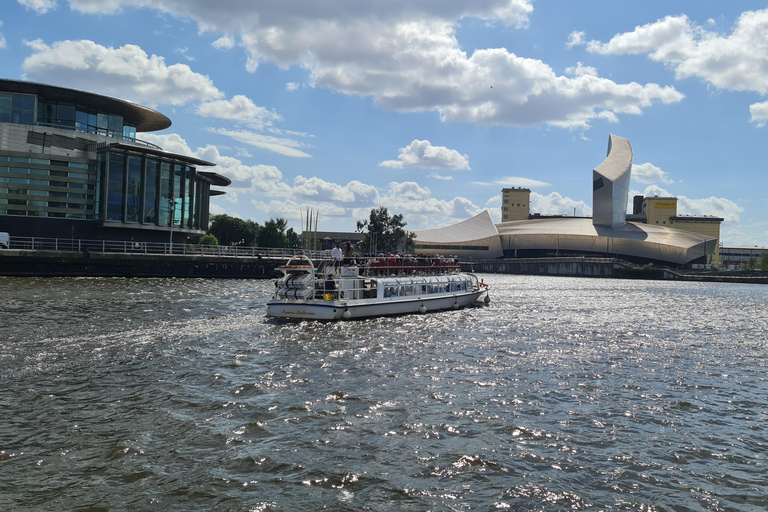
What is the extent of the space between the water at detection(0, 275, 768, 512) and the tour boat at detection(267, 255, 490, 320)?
2805mm

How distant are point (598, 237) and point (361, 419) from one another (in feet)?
530

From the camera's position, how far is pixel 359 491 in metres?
11.7

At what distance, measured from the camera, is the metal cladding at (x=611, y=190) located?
182m

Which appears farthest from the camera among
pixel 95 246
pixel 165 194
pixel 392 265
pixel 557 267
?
pixel 557 267

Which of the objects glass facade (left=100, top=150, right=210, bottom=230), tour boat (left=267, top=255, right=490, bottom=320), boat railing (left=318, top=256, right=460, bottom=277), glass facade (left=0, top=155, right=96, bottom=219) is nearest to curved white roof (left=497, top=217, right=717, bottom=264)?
glass facade (left=100, top=150, right=210, bottom=230)

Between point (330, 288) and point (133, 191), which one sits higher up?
point (133, 191)

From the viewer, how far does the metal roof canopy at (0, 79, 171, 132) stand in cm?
7412

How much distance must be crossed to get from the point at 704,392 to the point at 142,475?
19.2 m

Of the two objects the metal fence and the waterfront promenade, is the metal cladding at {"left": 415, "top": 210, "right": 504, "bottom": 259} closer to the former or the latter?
the metal fence

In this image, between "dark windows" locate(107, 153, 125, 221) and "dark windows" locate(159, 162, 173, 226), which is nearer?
"dark windows" locate(107, 153, 125, 221)

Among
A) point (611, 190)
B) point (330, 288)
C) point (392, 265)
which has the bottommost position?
point (330, 288)

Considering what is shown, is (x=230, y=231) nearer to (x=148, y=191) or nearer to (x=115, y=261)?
(x=148, y=191)

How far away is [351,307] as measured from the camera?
37.2 metres

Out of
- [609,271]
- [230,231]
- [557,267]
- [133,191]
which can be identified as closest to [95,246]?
[133,191]
